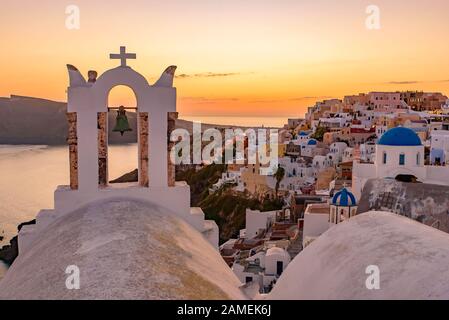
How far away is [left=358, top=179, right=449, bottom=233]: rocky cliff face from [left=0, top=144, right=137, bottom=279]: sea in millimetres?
25093

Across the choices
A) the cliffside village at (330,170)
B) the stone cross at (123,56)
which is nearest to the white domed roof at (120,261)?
the stone cross at (123,56)

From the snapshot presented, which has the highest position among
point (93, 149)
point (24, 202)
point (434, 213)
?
point (93, 149)

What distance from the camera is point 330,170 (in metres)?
38.2

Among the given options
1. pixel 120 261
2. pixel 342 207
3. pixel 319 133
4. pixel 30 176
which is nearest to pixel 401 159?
pixel 342 207

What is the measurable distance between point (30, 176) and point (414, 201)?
6355 centimetres

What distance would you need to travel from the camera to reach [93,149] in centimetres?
680

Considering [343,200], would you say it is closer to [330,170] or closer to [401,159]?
[401,159]

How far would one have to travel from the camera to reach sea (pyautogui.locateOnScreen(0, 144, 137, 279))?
52.2 meters

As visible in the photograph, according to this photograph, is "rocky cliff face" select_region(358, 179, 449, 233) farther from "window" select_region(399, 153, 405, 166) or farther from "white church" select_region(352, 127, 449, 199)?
"window" select_region(399, 153, 405, 166)

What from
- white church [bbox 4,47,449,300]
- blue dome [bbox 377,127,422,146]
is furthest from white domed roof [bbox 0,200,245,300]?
blue dome [bbox 377,127,422,146]

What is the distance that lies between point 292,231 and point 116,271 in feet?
78.1

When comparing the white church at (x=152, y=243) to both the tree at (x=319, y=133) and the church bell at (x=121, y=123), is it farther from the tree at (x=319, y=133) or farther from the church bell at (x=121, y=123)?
the tree at (x=319, y=133)
